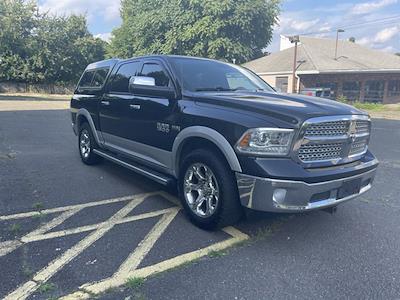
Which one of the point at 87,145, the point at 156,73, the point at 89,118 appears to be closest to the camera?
the point at 156,73

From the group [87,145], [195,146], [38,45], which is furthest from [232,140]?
[38,45]

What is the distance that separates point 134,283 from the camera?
2838 mm

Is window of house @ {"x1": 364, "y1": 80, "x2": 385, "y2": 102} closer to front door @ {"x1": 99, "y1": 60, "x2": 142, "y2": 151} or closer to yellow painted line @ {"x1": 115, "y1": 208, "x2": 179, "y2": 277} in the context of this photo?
front door @ {"x1": 99, "y1": 60, "x2": 142, "y2": 151}

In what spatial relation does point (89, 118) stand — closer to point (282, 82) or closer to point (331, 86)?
point (282, 82)

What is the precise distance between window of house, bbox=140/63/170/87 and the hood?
1.97 ft

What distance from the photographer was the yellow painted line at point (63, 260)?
106 inches

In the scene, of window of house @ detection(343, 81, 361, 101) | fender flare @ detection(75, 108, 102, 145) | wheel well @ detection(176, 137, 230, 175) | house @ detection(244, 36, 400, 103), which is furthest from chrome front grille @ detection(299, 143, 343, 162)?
window of house @ detection(343, 81, 361, 101)

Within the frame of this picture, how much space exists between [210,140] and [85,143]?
3.80 meters

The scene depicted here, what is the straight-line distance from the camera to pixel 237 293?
9.11 ft

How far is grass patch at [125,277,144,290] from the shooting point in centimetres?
280

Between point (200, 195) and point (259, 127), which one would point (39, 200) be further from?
point (259, 127)

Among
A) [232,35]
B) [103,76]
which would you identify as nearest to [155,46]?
[232,35]

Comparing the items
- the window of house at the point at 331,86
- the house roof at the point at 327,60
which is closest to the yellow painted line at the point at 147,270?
the house roof at the point at 327,60

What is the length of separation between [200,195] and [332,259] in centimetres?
145
